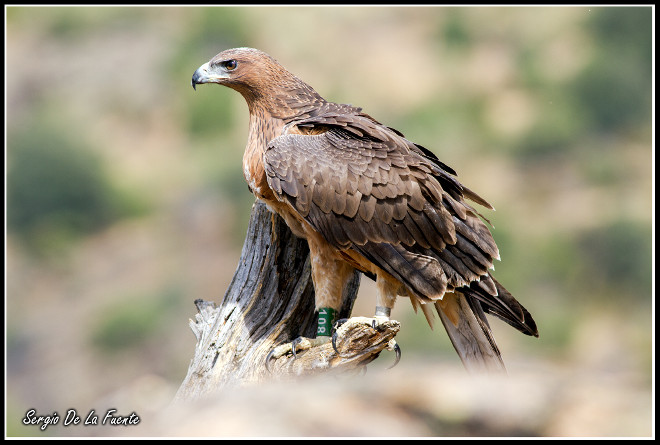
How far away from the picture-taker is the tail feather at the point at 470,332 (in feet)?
20.9

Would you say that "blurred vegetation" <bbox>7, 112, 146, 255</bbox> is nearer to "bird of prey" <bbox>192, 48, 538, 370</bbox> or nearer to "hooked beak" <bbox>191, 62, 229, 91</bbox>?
"hooked beak" <bbox>191, 62, 229, 91</bbox>

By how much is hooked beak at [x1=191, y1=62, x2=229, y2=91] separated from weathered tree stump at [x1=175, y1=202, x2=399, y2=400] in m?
1.09

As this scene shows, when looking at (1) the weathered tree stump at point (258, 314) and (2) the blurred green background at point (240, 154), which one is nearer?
(1) the weathered tree stump at point (258, 314)

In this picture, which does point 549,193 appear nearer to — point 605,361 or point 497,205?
point 497,205

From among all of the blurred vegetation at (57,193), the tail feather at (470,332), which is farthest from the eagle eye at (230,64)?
the blurred vegetation at (57,193)

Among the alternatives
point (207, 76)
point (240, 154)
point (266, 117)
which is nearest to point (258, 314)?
point (266, 117)

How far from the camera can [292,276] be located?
6988 mm

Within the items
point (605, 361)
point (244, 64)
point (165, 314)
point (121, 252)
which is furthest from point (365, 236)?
point (121, 252)

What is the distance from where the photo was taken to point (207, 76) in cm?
684
